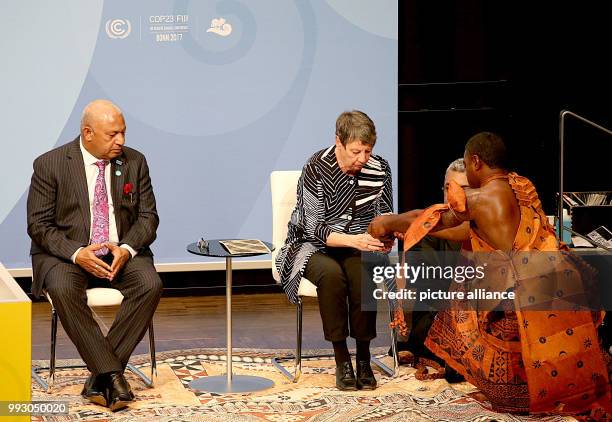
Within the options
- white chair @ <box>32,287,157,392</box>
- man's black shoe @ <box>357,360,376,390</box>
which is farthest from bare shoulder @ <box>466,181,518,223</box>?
white chair @ <box>32,287,157,392</box>

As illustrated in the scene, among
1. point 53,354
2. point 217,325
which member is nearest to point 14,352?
point 53,354

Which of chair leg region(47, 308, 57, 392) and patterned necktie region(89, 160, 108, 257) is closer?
chair leg region(47, 308, 57, 392)

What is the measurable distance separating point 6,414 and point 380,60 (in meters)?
4.70

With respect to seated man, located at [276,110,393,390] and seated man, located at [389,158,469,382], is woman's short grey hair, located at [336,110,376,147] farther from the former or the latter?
seated man, located at [389,158,469,382]

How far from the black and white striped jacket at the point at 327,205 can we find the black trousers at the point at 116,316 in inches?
28.0

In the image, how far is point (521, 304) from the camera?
458cm

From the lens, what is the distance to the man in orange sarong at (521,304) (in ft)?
15.0

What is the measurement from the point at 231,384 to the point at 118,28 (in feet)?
9.24

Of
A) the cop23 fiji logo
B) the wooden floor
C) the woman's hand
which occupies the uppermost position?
the cop23 fiji logo

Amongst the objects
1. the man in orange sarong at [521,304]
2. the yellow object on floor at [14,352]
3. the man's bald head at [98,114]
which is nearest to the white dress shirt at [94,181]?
the man's bald head at [98,114]

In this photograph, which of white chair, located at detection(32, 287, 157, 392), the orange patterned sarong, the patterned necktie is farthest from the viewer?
the patterned necktie

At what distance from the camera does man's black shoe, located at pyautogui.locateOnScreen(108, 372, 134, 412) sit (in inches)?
183

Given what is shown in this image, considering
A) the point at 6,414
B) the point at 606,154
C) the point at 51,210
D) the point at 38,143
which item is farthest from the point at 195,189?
the point at 6,414

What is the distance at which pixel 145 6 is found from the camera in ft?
22.4
